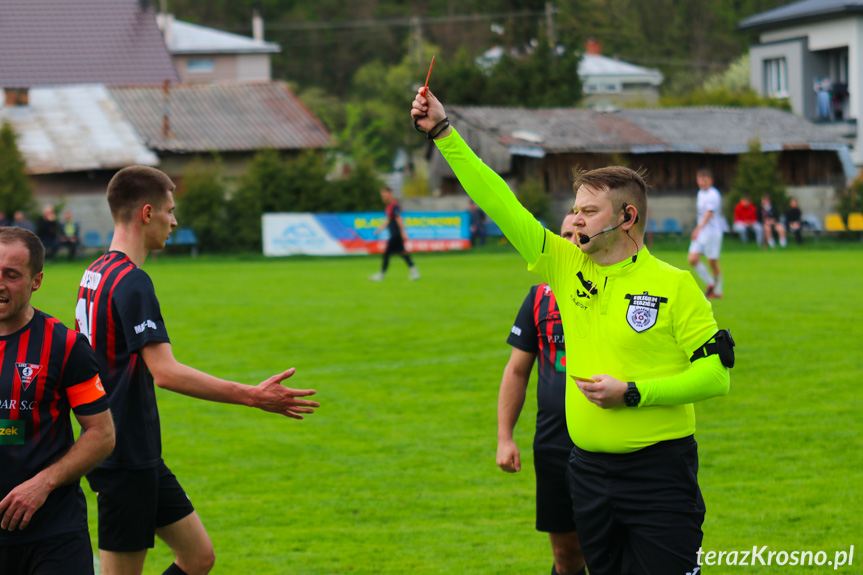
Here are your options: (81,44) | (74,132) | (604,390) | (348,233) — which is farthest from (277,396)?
(81,44)

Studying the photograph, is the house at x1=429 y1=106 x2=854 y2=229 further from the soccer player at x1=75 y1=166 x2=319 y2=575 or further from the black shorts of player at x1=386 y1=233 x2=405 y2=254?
the soccer player at x1=75 y1=166 x2=319 y2=575

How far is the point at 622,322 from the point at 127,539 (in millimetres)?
2403

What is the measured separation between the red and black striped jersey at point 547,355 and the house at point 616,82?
226 feet

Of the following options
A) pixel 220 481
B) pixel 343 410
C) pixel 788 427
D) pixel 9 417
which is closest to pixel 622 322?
pixel 9 417

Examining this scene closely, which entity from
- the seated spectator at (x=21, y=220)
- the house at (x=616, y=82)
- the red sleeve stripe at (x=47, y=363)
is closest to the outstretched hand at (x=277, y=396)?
the red sleeve stripe at (x=47, y=363)

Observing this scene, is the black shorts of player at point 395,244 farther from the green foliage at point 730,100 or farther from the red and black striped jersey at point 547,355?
the green foliage at point 730,100

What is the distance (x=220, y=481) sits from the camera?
26.7 ft

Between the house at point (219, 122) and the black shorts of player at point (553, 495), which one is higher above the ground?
the house at point (219, 122)

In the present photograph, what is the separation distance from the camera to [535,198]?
3738cm

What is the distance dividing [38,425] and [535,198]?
3428 cm

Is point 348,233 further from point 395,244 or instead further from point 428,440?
point 428,440

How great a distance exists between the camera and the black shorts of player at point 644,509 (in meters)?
3.71

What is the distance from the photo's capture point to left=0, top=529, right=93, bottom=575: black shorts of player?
3676 mm

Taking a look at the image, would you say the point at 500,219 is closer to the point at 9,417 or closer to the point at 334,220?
the point at 9,417
